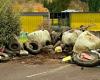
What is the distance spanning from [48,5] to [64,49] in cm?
4944

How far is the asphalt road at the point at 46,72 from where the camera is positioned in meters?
11.6

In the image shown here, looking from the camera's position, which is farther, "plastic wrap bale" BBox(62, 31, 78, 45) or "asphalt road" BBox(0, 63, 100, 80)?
"plastic wrap bale" BBox(62, 31, 78, 45)

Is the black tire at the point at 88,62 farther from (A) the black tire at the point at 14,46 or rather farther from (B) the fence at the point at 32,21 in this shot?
(B) the fence at the point at 32,21

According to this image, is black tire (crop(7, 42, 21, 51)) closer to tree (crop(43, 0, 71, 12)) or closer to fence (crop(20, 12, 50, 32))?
fence (crop(20, 12, 50, 32))

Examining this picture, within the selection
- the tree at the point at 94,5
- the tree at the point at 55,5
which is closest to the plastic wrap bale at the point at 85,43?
the tree at the point at 94,5

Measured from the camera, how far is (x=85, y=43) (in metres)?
15.1

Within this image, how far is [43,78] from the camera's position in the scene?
37.7 feet

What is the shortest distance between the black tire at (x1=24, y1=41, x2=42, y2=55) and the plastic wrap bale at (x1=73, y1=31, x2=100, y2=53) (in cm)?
186

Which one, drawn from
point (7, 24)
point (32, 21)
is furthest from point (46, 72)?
point (32, 21)

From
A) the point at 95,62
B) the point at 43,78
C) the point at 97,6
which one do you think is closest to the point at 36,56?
the point at 95,62

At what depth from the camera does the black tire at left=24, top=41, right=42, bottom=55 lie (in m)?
16.3

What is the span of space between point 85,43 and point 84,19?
585 cm

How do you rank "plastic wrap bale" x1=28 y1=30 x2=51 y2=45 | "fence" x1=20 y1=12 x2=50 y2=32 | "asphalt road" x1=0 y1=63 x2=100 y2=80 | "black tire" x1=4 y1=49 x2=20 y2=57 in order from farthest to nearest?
"fence" x1=20 y1=12 x2=50 y2=32 < "plastic wrap bale" x1=28 y1=30 x2=51 y2=45 < "black tire" x1=4 y1=49 x2=20 y2=57 < "asphalt road" x1=0 y1=63 x2=100 y2=80

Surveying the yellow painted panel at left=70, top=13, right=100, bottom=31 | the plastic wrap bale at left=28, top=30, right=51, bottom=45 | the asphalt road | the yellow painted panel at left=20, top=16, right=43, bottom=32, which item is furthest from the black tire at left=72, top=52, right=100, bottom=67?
the yellow painted panel at left=20, top=16, right=43, bottom=32
